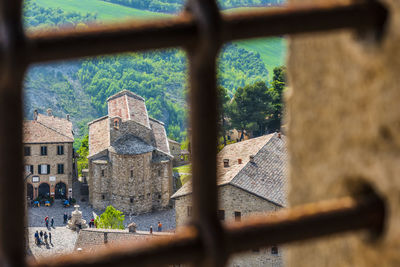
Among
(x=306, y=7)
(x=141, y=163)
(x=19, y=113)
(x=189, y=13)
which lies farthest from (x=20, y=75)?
(x=141, y=163)

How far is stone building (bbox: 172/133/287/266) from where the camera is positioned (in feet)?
69.0

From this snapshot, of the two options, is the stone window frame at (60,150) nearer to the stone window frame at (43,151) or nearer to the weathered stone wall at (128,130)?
the stone window frame at (43,151)

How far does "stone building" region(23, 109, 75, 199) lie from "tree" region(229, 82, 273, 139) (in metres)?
8.52

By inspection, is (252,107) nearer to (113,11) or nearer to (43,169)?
(43,169)

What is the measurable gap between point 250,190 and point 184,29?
1991 cm

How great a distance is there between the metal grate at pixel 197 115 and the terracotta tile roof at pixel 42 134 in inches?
1284

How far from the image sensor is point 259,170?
76.6ft

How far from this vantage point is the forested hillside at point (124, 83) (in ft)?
172

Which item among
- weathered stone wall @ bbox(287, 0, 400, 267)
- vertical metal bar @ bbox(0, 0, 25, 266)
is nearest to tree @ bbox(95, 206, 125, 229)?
weathered stone wall @ bbox(287, 0, 400, 267)

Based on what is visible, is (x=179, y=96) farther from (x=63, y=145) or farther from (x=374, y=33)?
(x=374, y=33)

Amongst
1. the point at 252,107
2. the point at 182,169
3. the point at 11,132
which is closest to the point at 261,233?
the point at 11,132

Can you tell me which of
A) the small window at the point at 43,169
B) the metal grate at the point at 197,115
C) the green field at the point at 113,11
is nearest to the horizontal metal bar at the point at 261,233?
the metal grate at the point at 197,115

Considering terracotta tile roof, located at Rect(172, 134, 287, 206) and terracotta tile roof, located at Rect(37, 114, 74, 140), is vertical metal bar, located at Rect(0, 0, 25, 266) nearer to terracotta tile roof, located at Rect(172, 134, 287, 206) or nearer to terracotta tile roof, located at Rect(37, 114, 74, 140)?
terracotta tile roof, located at Rect(172, 134, 287, 206)

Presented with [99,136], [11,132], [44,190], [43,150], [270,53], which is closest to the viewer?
[11,132]
